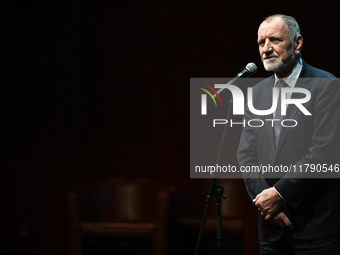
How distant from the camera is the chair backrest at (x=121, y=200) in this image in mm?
3367

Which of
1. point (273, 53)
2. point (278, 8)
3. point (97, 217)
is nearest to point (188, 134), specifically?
point (97, 217)

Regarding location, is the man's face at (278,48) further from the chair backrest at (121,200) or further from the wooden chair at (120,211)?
the chair backrest at (121,200)

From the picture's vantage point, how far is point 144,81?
12.6 ft

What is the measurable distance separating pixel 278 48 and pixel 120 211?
2.23 m

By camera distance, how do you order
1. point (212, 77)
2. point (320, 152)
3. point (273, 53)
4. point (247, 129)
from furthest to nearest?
point (212, 77) < point (247, 129) < point (273, 53) < point (320, 152)

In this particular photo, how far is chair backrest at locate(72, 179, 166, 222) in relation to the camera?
11.0ft

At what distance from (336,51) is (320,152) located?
215cm

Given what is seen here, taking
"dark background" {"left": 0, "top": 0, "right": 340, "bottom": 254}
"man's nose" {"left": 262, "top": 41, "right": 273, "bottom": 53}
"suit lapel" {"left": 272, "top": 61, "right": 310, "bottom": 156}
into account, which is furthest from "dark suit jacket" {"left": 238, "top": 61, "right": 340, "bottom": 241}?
"dark background" {"left": 0, "top": 0, "right": 340, "bottom": 254}

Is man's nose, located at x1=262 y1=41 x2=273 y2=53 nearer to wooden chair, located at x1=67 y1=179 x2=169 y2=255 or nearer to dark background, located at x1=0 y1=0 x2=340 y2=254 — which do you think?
wooden chair, located at x1=67 y1=179 x2=169 y2=255

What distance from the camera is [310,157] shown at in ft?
5.50

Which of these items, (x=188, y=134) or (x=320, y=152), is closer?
(x=320, y=152)

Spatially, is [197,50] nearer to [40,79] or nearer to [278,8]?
[278,8]

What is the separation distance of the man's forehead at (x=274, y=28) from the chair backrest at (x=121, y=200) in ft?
6.08

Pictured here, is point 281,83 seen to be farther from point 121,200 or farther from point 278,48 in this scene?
point 121,200
